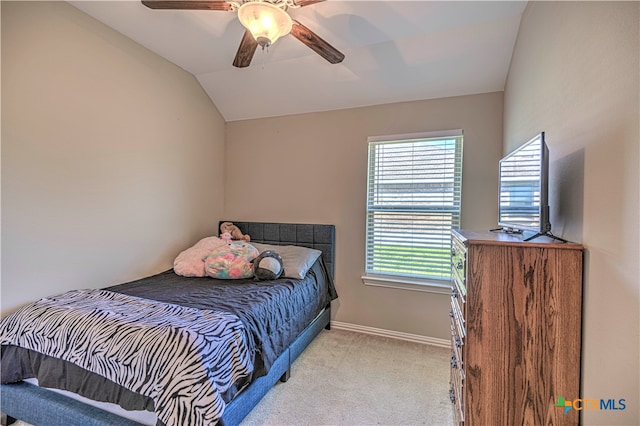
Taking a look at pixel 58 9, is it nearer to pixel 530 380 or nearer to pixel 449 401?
pixel 530 380

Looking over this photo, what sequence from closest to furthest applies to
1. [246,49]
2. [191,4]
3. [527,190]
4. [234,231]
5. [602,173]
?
[602,173]
[527,190]
[191,4]
[246,49]
[234,231]

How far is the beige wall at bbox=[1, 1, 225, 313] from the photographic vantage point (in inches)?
70.8

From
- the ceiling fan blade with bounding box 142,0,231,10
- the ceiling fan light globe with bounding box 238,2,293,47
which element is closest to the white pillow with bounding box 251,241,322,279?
the ceiling fan light globe with bounding box 238,2,293,47

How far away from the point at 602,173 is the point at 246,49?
194cm

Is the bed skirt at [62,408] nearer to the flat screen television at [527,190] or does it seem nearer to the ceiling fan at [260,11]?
the flat screen television at [527,190]

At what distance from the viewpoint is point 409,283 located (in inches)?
111

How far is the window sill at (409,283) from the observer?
271 centimetres

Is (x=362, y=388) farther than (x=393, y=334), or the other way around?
(x=393, y=334)

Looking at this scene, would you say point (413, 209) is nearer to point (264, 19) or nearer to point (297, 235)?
point (297, 235)

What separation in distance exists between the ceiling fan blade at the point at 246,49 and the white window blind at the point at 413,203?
1506 mm

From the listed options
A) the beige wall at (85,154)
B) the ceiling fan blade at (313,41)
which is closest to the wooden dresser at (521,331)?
the ceiling fan blade at (313,41)

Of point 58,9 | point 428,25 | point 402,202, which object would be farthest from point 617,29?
point 58,9

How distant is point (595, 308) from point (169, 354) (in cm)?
171

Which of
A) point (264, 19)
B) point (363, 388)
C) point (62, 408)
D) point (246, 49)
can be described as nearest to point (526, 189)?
point (264, 19)
